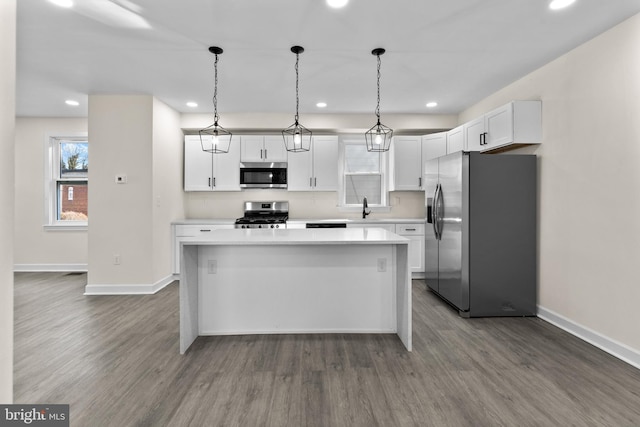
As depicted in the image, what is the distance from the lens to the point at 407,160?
201 inches

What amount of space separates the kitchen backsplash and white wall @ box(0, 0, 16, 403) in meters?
4.16

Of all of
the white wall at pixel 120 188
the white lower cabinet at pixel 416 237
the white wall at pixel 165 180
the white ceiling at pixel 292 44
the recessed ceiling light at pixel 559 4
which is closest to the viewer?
the recessed ceiling light at pixel 559 4

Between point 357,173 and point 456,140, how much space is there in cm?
165

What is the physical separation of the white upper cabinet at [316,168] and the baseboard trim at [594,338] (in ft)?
10.5

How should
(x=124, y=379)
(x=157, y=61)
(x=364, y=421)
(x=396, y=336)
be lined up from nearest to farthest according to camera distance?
1. (x=364, y=421)
2. (x=124, y=379)
3. (x=396, y=336)
4. (x=157, y=61)

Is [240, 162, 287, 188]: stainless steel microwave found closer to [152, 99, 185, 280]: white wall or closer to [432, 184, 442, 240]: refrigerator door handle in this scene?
[152, 99, 185, 280]: white wall

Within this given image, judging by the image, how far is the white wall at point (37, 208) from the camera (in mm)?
5359

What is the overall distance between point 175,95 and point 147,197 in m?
1.39

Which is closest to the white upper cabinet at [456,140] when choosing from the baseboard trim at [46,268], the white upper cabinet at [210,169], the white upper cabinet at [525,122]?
the white upper cabinet at [525,122]

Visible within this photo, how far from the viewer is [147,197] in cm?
416

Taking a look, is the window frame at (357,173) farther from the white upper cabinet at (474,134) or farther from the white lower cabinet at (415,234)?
the white upper cabinet at (474,134)

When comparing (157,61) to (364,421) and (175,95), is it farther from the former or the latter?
(364,421)

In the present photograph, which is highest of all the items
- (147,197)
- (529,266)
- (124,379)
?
(147,197)

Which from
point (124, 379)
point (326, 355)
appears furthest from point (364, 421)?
point (124, 379)
